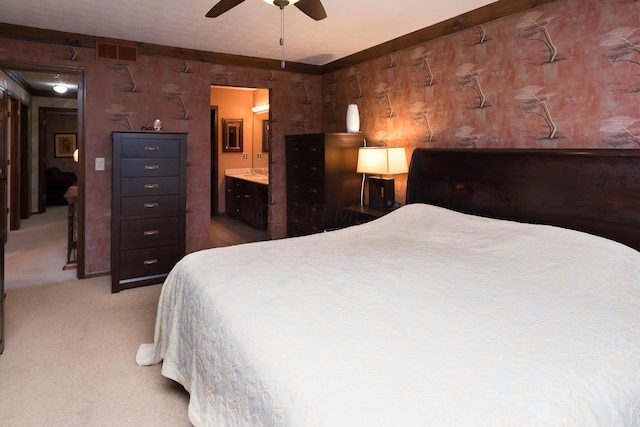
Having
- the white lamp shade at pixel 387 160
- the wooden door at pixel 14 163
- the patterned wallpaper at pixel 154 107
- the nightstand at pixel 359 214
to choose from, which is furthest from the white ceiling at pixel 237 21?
the wooden door at pixel 14 163

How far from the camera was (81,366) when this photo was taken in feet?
7.97

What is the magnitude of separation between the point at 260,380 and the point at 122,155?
299cm

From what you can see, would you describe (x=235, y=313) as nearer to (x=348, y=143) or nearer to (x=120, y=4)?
(x=120, y=4)

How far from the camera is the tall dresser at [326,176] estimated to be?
13.4ft

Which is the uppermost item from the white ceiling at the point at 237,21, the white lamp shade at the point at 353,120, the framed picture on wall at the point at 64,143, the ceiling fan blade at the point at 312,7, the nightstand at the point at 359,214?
the white ceiling at the point at 237,21

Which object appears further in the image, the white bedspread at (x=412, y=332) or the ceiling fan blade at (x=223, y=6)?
the ceiling fan blade at (x=223, y=6)

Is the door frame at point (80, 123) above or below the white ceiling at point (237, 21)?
below

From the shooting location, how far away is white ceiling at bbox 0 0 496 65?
304 centimetres

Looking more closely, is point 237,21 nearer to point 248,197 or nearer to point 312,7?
point 312,7

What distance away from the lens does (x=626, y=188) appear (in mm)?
2131

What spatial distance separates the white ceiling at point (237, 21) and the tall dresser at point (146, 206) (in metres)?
0.91

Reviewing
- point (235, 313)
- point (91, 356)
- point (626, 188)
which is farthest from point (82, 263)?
point (626, 188)

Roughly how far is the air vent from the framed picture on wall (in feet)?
22.9

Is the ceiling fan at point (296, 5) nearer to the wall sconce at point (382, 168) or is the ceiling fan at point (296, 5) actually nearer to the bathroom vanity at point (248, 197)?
the wall sconce at point (382, 168)
